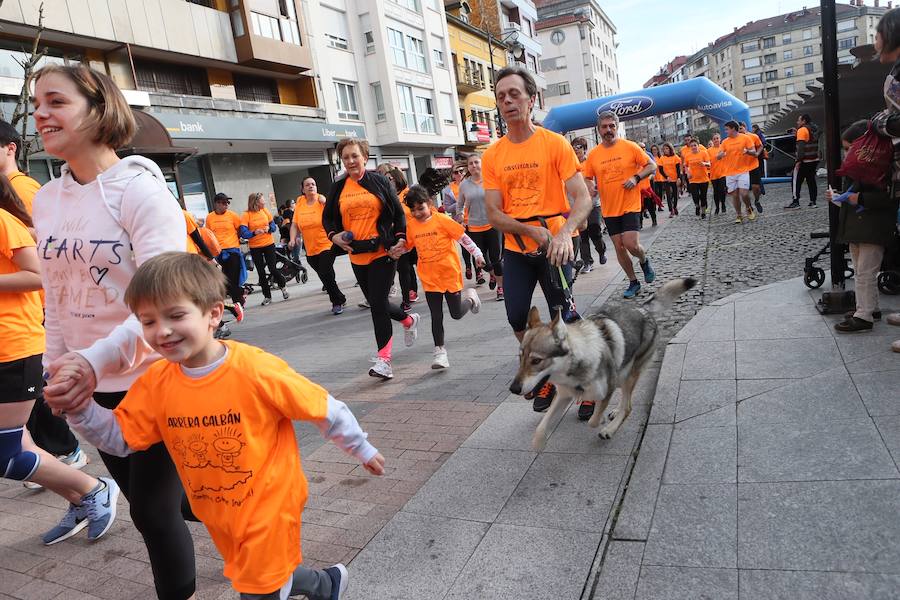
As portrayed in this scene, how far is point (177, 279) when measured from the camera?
1.87 meters

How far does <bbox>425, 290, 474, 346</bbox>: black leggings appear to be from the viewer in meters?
5.96

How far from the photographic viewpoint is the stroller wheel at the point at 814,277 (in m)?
5.91

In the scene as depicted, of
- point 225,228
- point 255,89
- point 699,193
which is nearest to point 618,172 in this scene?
point 225,228

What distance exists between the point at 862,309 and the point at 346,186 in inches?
185

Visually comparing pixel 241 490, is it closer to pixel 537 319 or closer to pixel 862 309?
pixel 537 319

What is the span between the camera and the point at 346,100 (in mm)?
31000

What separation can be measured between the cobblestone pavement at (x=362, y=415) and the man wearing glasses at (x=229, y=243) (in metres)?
0.75

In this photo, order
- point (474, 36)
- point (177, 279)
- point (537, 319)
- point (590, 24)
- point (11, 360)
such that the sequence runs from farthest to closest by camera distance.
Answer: point (590, 24) → point (474, 36) → point (537, 319) → point (11, 360) → point (177, 279)

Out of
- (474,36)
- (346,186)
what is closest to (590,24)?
(474,36)

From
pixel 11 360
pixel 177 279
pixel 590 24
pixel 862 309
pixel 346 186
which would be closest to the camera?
pixel 177 279

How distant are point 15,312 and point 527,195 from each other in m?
3.24

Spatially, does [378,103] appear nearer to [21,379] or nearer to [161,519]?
[21,379]

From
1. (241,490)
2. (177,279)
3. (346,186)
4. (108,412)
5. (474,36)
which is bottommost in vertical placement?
(241,490)

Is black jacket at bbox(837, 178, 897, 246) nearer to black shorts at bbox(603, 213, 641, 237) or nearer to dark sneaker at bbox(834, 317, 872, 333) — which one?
dark sneaker at bbox(834, 317, 872, 333)
